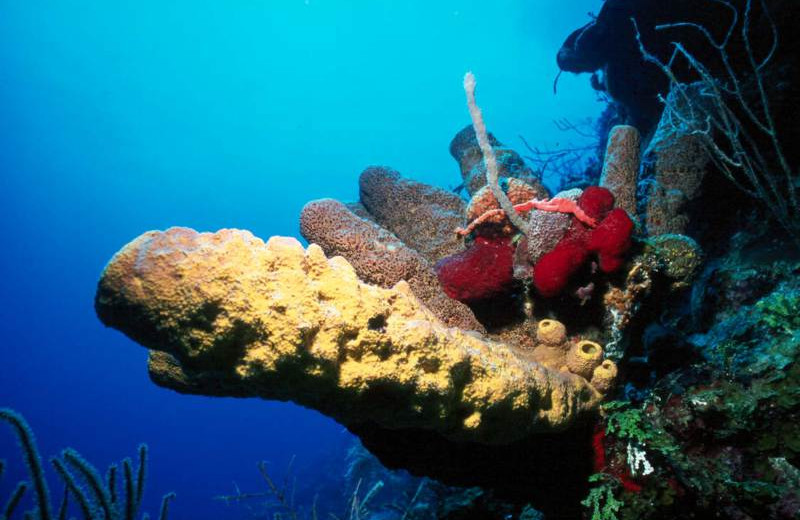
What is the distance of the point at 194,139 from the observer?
89.1 m

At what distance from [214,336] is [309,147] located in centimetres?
11260

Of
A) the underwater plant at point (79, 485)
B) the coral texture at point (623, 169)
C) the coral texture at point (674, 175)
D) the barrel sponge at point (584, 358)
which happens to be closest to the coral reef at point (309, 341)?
the barrel sponge at point (584, 358)

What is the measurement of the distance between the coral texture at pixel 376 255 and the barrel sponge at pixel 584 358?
71 centimetres

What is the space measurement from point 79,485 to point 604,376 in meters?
4.32

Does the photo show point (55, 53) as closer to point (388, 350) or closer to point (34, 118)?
point (34, 118)

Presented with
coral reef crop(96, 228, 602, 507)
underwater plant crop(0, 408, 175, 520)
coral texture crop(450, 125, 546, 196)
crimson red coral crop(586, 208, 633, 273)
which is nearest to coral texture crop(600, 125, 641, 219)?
coral texture crop(450, 125, 546, 196)

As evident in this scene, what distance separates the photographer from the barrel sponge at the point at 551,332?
9.50 feet

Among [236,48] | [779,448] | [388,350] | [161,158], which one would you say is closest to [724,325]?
[779,448]

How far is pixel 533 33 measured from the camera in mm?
55031

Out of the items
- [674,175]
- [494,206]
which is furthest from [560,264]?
[674,175]

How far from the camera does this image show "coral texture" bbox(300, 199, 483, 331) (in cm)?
318

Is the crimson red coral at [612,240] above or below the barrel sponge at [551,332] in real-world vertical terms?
above

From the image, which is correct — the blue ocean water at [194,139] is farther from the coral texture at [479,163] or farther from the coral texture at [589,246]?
the coral texture at [589,246]

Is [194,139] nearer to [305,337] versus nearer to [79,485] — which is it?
[79,485]
